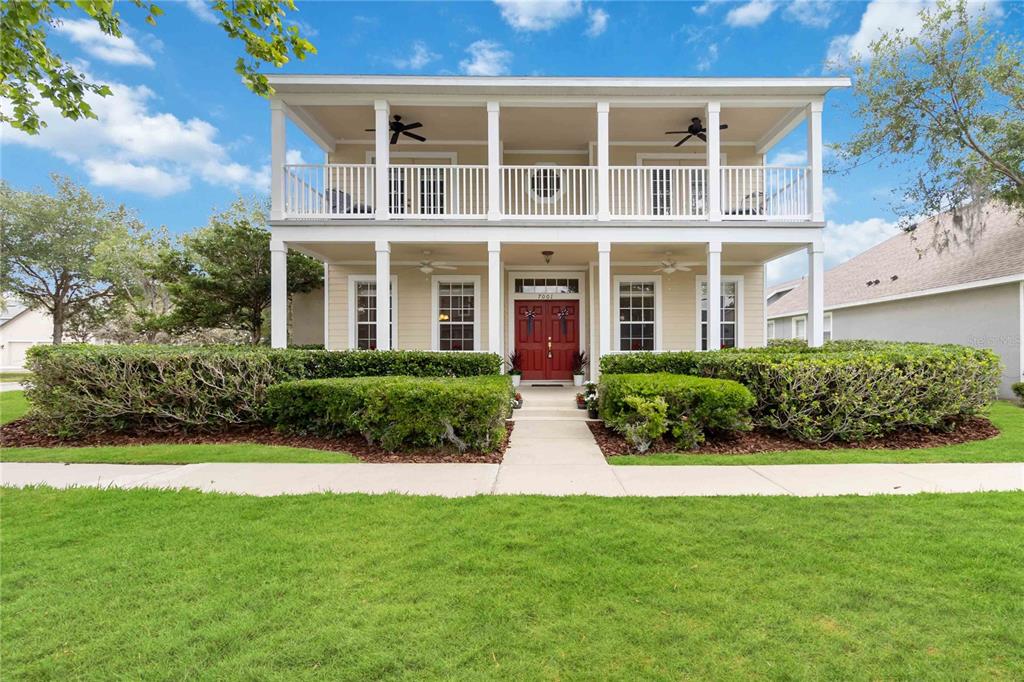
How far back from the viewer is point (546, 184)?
36.8 feet

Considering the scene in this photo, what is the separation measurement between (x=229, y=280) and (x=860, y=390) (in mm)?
14699

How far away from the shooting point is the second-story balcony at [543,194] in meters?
9.26

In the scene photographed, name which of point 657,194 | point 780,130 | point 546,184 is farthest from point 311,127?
point 780,130

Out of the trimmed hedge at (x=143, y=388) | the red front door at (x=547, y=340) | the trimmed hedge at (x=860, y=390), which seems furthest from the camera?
the red front door at (x=547, y=340)

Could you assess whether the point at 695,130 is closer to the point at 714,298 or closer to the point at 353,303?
the point at 714,298

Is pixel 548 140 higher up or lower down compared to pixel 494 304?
higher up

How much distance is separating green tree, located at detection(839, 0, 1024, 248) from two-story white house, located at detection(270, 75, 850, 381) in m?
2.34

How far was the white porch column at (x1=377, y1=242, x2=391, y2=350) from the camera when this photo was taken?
895 centimetres

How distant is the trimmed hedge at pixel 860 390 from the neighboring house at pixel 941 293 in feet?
16.2

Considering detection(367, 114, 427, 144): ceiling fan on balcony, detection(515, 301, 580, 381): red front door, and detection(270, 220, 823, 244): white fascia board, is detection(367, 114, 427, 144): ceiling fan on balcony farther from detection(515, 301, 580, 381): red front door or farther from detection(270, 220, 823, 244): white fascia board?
detection(515, 301, 580, 381): red front door

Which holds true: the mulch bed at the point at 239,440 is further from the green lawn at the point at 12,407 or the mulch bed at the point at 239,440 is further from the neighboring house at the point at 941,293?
the neighboring house at the point at 941,293

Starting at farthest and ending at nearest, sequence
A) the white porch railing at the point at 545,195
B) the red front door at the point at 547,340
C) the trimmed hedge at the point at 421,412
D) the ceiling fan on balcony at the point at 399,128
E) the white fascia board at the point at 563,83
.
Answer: the red front door at the point at 547,340, the white porch railing at the point at 545,195, the ceiling fan on balcony at the point at 399,128, the white fascia board at the point at 563,83, the trimmed hedge at the point at 421,412

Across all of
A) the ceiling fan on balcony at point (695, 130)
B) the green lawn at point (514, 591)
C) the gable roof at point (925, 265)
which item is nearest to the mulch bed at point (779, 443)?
the green lawn at point (514, 591)

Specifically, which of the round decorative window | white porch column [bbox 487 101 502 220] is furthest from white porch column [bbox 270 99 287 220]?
the round decorative window
